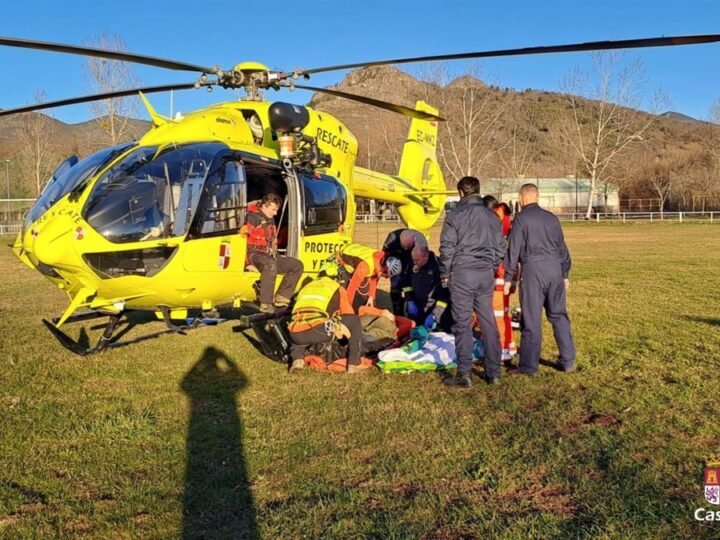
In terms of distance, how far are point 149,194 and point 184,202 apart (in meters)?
0.35

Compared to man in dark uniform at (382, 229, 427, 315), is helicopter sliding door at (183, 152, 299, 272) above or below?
above

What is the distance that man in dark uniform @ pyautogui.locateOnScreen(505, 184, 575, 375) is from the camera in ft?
20.9

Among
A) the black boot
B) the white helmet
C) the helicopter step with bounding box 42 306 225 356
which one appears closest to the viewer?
the black boot

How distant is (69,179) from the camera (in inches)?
241

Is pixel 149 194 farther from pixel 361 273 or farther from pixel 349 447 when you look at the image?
pixel 349 447

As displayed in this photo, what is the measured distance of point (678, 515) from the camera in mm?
3424

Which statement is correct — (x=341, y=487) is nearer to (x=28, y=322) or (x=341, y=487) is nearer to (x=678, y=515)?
(x=678, y=515)

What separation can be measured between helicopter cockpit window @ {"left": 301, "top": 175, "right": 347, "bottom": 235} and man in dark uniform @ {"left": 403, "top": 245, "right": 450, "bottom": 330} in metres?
1.24

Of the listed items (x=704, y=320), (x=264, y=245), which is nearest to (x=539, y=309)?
(x=264, y=245)

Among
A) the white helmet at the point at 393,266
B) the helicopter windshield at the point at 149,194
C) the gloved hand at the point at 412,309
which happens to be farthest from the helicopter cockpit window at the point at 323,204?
the helicopter windshield at the point at 149,194

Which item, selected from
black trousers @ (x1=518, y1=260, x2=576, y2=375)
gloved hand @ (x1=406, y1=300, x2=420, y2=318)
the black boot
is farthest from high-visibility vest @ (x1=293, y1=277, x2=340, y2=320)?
black trousers @ (x1=518, y1=260, x2=576, y2=375)

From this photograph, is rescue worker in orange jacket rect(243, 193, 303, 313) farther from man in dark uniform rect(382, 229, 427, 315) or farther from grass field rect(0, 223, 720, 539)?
man in dark uniform rect(382, 229, 427, 315)

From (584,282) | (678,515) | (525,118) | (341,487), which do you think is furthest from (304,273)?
(525,118)

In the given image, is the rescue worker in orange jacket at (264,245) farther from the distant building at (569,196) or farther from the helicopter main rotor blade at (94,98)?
the distant building at (569,196)
